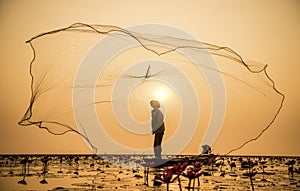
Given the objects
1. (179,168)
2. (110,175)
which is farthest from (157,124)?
(110,175)

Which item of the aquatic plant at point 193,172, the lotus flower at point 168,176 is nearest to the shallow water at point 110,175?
the aquatic plant at point 193,172

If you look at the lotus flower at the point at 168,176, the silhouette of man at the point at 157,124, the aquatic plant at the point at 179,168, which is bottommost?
the lotus flower at the point at 168,176

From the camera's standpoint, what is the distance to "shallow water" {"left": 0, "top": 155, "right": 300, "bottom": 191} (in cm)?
217

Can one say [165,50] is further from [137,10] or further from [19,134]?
[19,134]

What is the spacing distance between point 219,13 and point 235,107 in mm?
745

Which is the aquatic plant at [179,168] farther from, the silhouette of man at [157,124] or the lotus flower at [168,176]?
the silhouette of man at [157,124]

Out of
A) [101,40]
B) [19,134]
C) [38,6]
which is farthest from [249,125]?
[38,6]

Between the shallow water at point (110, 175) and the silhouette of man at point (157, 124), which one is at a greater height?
the silhouette of man at point (157, 124)

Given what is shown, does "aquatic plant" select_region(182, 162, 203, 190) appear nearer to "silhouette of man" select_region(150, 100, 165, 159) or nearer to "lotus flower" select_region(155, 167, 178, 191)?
"lotus flower" select_region(155, 167, 178, 191)

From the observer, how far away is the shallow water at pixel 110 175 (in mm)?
2174

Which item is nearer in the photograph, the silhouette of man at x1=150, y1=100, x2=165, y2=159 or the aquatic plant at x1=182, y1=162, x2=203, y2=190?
the aquatic plant at x1=182, y1=162, x2=203, y2=190

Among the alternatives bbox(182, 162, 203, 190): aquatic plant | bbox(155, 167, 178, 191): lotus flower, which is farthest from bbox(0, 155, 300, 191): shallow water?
bbox(155, 167, 178, 191): lotus flower

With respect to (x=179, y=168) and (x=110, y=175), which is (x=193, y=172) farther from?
(x=110, y=175)

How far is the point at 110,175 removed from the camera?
226 cm
